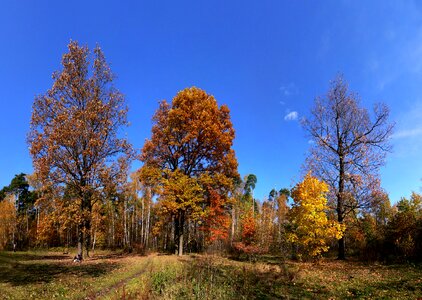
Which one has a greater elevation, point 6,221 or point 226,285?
point 226,285

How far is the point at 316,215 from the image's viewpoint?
20.0 m

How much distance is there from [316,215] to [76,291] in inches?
595

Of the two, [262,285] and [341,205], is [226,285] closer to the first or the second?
[262,285]

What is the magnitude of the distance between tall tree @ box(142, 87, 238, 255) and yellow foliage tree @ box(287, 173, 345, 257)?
928cm

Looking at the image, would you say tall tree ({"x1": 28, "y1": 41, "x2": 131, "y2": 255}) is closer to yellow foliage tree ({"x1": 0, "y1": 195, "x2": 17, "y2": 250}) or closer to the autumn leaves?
the autumn leaves

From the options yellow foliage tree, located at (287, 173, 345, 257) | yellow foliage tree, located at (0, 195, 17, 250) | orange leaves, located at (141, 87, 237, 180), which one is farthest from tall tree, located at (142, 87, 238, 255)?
yellow foliage tree, located at (0, 195, 17, 250)

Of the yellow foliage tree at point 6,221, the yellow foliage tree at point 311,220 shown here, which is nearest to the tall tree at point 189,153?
the yellow foliage tree at point 311,220

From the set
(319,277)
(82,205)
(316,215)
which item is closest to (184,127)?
(82,205)

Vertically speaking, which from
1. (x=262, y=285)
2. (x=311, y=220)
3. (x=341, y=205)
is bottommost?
(x=262, y=285)

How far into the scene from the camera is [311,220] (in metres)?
20.1

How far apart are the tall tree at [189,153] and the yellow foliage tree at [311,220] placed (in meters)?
9.28

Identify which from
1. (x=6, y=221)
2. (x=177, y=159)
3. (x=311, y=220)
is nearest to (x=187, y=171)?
(x=177, y=159)

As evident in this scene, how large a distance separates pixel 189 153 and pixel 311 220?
1382 cm

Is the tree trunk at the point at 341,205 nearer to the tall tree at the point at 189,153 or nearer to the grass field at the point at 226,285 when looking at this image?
the grass field at the point at 226,285
